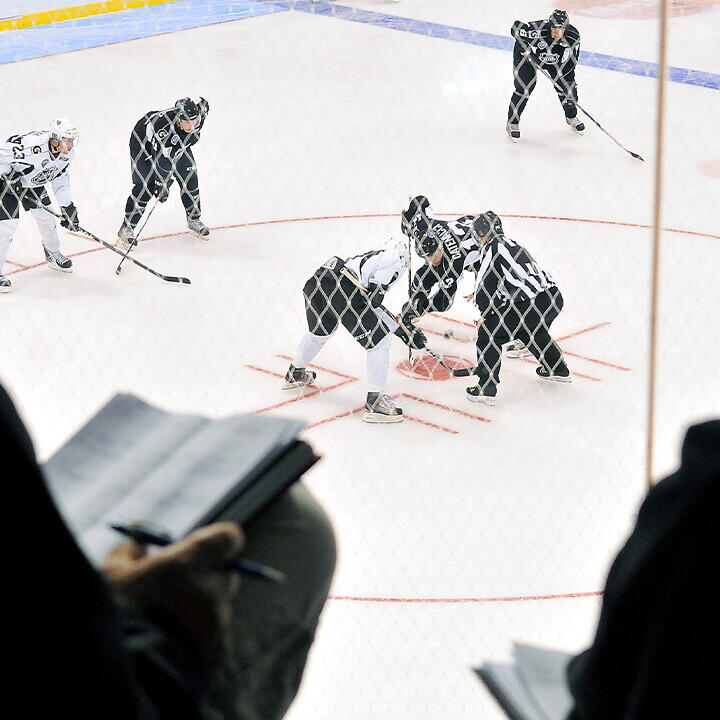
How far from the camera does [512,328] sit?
3.75 m

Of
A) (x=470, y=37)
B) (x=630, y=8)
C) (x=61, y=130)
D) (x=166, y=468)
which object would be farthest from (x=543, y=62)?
(x=166, y=468)

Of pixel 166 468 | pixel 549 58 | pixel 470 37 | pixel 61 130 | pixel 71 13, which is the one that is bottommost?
pixel 470 37

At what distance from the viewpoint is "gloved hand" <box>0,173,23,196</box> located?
4609 mm

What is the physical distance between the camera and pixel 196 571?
654 mm

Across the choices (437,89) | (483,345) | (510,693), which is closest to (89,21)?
(437,89)

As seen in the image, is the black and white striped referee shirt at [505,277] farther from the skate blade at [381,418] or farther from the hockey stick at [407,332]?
the skate blade at [381,418]

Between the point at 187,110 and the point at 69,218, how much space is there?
558mm

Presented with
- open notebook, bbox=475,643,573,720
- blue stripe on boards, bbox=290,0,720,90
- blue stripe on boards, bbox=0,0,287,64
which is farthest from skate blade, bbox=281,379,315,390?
blue stripe on boards, bbox=0,0,287,64

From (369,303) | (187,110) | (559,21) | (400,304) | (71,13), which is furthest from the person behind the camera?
(71,13)

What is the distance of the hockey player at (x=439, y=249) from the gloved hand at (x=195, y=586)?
3.17 metres

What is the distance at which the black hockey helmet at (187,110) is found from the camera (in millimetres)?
4812

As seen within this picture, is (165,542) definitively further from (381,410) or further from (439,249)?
(439,249)

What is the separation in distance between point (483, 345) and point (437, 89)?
3928 millimetres

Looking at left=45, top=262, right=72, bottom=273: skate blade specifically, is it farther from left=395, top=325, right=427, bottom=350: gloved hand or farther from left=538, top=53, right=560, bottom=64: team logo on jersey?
left=538, top=53, right=560, bottom=64: team logo on jersey
